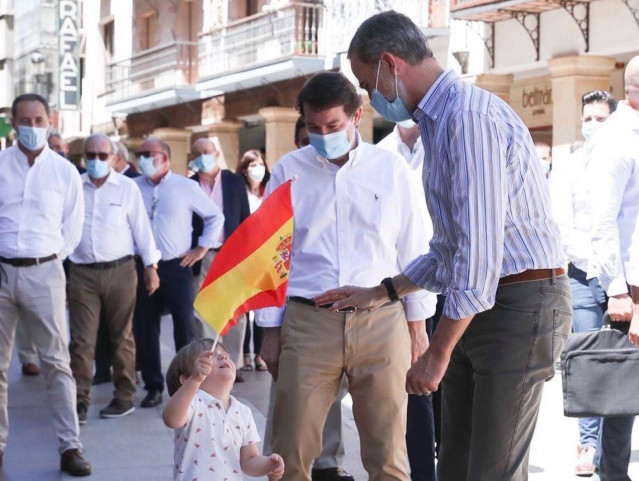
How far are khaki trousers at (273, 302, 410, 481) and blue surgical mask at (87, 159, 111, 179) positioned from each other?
454 cm

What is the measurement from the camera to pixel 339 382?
17.3ft

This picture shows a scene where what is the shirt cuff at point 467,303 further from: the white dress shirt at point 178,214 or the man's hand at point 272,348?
the white dress shirt at point 178,214

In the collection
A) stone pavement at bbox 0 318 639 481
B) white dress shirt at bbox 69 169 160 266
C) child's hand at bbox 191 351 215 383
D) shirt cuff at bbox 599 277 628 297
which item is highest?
white dress shirt at bbox 69 169 160 266

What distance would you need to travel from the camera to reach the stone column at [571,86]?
1811cm

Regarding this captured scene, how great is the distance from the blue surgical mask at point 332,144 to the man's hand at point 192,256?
544 cm

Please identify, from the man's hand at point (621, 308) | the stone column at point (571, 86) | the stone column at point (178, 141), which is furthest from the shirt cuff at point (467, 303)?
the stone column at point (178, 141)

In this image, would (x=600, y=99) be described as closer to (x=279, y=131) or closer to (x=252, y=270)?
(x=252, y=270)

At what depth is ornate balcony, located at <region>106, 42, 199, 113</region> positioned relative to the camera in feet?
104

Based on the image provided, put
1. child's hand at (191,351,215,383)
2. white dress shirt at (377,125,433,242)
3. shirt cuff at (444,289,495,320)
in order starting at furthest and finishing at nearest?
1. white dress shirt at (377,125,433,242)
2. child's hand at (191,351,215,383)
3. shirt cuff at (444,289,495,320)

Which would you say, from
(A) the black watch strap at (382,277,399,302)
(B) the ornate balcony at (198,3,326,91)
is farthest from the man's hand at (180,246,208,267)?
(B) the ornate balcony at (198,3,326,91)

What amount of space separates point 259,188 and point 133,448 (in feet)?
15.5

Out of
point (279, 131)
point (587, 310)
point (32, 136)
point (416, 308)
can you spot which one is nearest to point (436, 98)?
point (416, 308)

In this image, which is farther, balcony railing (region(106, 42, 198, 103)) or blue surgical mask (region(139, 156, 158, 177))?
balcony railing (region(106, 42, 198, 103))

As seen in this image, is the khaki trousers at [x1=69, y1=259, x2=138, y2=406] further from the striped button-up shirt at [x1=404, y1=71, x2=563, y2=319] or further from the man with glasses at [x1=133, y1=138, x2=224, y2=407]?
the striped button-up shirt at [x1=404, y1=71, x2=563, y2=319]
